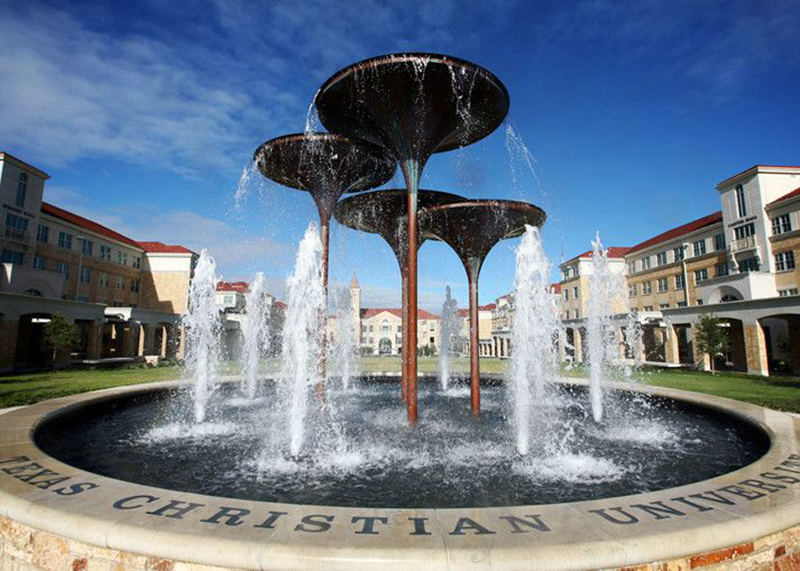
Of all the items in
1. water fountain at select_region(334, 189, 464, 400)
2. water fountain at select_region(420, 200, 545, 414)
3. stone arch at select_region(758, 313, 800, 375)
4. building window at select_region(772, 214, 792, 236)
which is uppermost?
building window at select_region(772, 214, 792, 236)

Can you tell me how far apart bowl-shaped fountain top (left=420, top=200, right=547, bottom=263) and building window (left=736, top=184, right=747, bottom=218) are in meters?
30.0

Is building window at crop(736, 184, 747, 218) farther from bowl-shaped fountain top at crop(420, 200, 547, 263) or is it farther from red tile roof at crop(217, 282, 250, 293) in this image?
red tile roof at crop(217, 282, 250, 293)

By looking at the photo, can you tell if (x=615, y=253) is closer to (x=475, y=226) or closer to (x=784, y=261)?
(x=784, y=261)

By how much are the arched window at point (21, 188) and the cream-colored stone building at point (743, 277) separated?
4900cm

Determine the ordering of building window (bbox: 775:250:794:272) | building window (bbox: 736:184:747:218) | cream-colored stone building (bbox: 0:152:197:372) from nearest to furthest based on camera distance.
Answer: cream-colored stone building (bbox: 0:152:197:372) → building window (bbox: 775:250:794:272) → building window (bbox: 736:184:747:218)

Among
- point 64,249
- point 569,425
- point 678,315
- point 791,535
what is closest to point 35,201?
point 64,249

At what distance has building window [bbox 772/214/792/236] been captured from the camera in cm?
3030

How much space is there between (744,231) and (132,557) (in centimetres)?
4180

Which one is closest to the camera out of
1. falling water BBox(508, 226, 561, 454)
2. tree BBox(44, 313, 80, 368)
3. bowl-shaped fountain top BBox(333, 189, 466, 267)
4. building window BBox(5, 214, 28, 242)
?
falling water BBox(508, 226, 561, 454)

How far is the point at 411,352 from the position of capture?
32.3 ft


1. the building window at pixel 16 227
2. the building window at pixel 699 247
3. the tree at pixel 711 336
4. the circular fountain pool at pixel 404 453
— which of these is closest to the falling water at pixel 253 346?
the circular fountain pool at pixel 404 453

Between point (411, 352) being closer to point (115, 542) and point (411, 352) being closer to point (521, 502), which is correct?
point (521, 502)

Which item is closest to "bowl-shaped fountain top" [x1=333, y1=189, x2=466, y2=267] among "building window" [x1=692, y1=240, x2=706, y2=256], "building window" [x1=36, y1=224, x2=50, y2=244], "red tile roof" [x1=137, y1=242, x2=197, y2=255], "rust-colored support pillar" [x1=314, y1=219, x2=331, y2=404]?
"rust-colored support pillar" [x1=314, y1=219, x2=331, y2=404]

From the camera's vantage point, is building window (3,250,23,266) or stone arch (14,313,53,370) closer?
stone arch (14,313,53,370)
